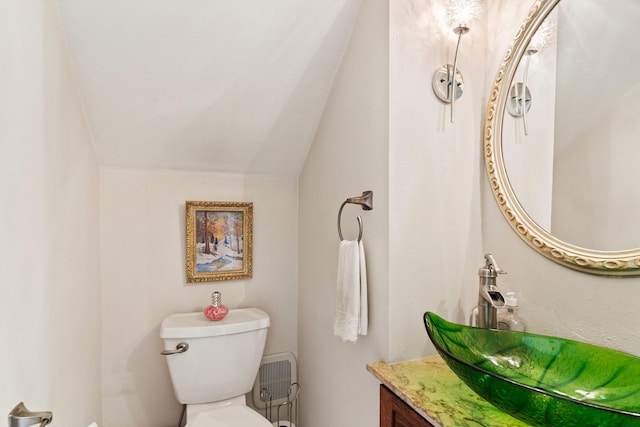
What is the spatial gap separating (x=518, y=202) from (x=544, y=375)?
0.51 meters

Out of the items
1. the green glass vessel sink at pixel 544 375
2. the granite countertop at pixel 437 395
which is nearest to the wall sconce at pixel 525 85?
the green glass vessel sink at pixel 544 375

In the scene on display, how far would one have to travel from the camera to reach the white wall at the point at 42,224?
658 mm

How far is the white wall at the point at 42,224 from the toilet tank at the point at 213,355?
327 mm

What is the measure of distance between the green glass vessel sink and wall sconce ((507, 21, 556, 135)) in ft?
2.17

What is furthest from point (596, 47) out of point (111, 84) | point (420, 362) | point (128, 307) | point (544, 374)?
point (128, 307)

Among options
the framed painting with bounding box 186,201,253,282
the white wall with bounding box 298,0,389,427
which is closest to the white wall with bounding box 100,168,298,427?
the framed painting with bounding box 186,201,253,282

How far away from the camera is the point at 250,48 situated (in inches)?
50.4

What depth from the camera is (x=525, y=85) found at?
1.07 meters

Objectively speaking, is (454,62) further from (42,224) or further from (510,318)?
(42,224)

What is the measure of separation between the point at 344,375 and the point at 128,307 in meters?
1.09

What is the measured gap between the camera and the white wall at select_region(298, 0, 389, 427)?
1.09 metres

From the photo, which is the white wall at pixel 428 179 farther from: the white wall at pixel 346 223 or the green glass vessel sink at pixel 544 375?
the green glass vessel sink at pixel 544 375

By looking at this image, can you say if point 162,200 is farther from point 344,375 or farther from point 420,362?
point 420,362

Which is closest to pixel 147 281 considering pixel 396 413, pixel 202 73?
pixel 202 73
